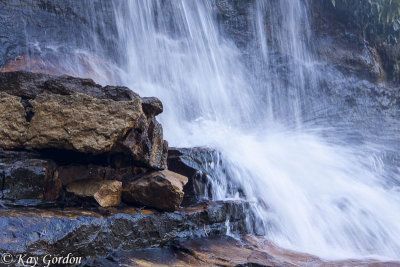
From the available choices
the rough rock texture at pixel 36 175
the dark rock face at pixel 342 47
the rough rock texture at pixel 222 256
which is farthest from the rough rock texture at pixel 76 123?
the dark rock face at pixel 342 47

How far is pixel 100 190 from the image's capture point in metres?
3.04

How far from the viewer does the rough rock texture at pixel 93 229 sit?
2.35m

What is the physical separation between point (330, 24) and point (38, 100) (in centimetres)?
1080

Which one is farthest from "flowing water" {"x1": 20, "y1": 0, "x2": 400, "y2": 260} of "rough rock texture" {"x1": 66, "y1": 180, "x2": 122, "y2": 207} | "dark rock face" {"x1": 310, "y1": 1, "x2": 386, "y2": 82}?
"rough rock texture" {"x1": 66, "y1": 180, "x2": 122, "y2": 207}

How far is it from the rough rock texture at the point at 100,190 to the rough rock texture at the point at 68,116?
0.31 m

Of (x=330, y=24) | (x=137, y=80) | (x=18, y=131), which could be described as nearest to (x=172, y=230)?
(x=18, y=131)

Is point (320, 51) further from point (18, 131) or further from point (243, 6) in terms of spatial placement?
point (18, 131)

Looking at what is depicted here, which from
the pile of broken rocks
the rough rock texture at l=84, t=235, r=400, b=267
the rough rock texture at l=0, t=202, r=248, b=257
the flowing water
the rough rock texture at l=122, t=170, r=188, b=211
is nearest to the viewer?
the rough rock texture at l=0, t=202, r=248, b=257

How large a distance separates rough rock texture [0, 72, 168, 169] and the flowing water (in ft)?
5.31

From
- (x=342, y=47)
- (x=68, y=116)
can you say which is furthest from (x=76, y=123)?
(x=342, y=47)

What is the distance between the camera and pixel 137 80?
7.71m

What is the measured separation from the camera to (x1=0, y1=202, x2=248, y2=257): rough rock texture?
7.72ft

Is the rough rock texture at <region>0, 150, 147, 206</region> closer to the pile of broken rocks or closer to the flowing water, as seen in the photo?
the pile of broken rocks

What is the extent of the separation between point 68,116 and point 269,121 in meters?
7.48
